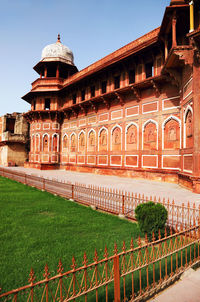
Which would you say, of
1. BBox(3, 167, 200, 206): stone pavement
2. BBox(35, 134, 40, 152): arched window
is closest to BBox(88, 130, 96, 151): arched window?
BBox(3, 167, 200, 206): stone pavement

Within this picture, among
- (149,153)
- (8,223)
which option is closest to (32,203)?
(8,223)

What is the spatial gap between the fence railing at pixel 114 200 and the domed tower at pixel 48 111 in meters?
9.74

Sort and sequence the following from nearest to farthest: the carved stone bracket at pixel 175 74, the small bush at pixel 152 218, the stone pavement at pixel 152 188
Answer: the small bush at pixel 152 218
the stone pavement at pixel 152 188
the carved stone bracket at pixel 175 74

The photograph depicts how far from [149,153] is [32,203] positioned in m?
8.42

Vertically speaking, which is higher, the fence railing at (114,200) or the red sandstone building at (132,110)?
the red sandstone building at (132,110)

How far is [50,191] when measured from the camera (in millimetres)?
8875

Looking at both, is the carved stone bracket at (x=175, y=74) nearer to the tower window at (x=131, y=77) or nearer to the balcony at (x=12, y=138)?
the tower window at (x=131, y=77)

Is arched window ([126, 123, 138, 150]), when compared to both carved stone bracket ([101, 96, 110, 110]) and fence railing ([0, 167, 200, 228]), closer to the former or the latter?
carved stone bracket ([101, 96, 110, 110])

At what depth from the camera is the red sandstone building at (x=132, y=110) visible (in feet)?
30.0

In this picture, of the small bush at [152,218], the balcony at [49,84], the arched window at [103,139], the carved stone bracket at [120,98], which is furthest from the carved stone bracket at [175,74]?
the balcony at [49,84]

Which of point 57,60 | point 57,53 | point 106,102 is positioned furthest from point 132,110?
point 57,53

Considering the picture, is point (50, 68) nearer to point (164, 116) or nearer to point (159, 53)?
point (159, 53)

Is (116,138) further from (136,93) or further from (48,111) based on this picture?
(48,111)

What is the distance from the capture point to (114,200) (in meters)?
5.87
